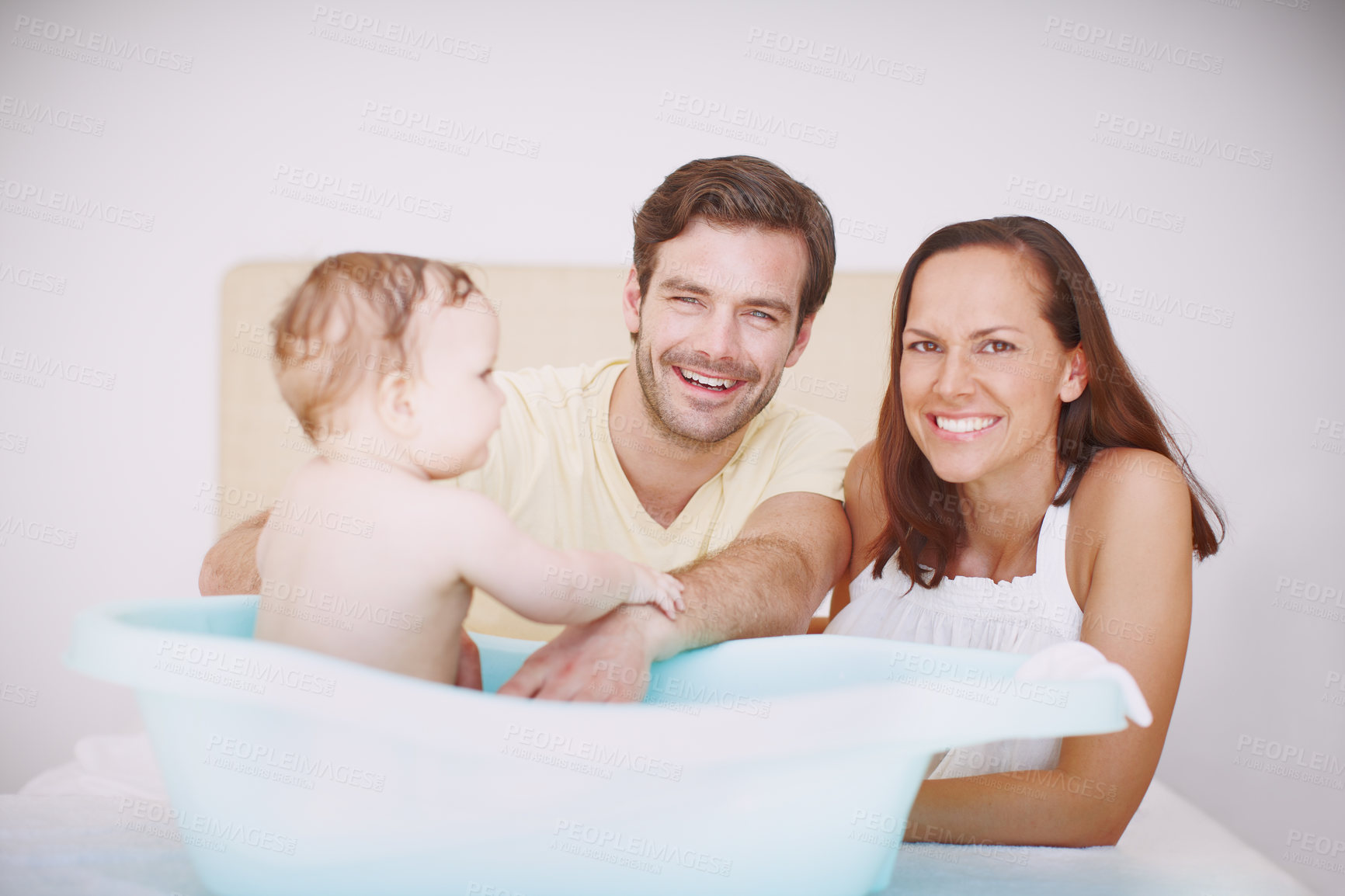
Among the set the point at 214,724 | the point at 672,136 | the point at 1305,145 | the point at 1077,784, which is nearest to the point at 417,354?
the point at 214,724

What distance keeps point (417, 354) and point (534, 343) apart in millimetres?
1347

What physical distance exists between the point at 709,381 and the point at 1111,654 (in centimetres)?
74

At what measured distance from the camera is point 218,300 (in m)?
2.20

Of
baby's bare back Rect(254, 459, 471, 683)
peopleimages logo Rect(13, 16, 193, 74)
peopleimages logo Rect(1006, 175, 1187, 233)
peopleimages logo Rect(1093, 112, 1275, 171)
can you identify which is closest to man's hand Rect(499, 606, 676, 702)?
baby's bare back Rect(254, 459, 471, 683)

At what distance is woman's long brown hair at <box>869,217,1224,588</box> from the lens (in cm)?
132

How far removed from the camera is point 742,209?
156 centimetres

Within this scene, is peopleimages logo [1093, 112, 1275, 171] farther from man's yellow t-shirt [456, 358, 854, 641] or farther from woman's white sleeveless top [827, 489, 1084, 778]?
woman's white sleeveless top [827, 489, 1084, 778]

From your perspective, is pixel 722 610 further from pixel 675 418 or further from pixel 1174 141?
pixel 1174 141

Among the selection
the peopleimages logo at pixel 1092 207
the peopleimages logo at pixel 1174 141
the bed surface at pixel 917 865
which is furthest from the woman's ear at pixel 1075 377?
the peopleimages logo at pixel 1174 141

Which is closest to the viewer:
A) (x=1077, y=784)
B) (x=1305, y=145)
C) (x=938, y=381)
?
(x=1077, y=784)

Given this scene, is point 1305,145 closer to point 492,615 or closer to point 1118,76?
point 1118,76

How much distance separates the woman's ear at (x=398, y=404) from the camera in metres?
0.89

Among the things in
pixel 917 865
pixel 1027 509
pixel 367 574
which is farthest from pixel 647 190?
pixel 917 865

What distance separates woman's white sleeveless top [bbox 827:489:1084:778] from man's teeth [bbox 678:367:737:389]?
1.28 ft
